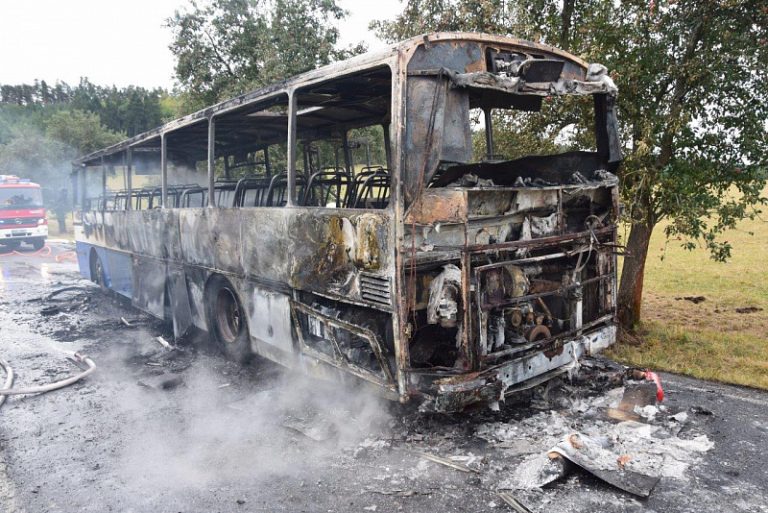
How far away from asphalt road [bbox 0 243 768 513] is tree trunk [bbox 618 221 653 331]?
6.05 feet

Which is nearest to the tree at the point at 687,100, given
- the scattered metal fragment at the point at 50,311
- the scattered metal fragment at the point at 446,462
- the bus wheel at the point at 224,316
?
the scattered metal fragment at the point at 446,462

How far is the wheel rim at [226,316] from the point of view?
6.54m

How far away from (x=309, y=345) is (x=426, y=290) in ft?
4.76

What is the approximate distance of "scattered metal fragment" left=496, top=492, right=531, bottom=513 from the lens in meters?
3.19

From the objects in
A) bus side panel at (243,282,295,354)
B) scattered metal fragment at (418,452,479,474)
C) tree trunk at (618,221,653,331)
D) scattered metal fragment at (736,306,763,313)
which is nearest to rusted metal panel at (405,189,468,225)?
scattered metal fragment at (418,452,479,474)

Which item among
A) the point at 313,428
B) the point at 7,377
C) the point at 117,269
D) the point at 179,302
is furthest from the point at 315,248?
the point at 117,269

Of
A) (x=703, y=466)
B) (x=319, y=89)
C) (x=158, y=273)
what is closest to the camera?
(x=703, y=466)

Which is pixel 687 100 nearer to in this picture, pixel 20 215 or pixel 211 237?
pixel 211 237

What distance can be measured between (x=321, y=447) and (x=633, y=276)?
501 centimetres

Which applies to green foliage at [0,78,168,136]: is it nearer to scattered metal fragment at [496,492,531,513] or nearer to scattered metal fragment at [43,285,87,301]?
scattered metal fragment at [43,285,87,301]

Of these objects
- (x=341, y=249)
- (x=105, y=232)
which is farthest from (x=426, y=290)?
(x=105, y=232)

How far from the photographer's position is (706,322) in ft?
27.7

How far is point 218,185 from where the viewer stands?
7402 millimetres

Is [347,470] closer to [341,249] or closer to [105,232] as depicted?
[341,249]
